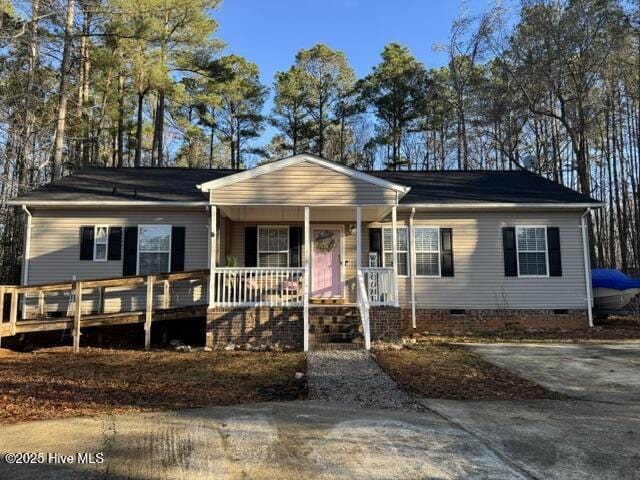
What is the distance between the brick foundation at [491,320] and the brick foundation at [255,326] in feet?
11.9

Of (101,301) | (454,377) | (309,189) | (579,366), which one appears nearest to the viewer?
(454,377)

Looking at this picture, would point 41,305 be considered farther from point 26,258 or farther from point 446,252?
point 446,252

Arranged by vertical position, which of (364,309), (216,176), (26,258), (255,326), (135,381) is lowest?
(135,381)

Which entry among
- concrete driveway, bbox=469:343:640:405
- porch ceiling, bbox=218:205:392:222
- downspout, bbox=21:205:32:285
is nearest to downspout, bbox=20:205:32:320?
downspout, bbox=21:205:32:285

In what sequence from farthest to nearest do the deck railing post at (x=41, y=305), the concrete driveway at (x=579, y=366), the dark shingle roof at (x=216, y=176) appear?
1. the dark shingle roof at (x=216, y=176)
2. the deck railing post at (x=41, y=305)
3. the concrete driveway at (x=579, y=366)

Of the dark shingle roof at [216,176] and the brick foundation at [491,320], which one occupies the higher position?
the dark shingle roof at [216,176]

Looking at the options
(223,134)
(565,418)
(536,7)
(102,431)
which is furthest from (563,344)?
(223,134)

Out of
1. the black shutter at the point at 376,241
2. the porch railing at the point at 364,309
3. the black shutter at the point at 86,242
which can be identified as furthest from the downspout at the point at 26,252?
the black shutter at the point at 376,241

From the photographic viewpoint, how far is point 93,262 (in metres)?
11.8

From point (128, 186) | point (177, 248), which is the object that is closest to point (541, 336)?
point (177, 248)

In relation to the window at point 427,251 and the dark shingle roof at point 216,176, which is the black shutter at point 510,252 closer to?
the dark shingle roof at point 216,176

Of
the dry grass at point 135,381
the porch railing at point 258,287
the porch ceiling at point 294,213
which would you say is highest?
the porch ceiling at point 294,213

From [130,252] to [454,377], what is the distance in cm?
827

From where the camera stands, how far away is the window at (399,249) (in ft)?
41.3
